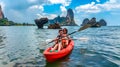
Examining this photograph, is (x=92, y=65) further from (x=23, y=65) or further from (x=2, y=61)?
(x=2, y=61)

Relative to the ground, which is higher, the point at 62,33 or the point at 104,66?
the point at 62,33

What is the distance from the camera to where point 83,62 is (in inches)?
606

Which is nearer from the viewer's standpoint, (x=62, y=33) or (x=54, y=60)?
(x=54, y=60)

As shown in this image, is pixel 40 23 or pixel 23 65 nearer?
pixel 23 65

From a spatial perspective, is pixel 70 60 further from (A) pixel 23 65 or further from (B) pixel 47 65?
(A) pixel 23 65

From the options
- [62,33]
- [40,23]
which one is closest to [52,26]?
[40,23]

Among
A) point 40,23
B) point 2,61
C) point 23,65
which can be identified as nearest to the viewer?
point 23,65

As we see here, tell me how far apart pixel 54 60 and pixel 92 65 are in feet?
9.54

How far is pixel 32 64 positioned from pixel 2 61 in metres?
2.84

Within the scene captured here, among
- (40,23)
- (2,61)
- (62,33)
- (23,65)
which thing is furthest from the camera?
(40,23)

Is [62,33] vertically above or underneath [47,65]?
above

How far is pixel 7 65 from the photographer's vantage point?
14.0 m

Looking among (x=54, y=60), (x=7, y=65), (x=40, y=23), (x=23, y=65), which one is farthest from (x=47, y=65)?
(x=40, y=23)

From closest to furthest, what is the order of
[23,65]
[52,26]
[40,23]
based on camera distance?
[23,65] → [52,26] → [40,23]
